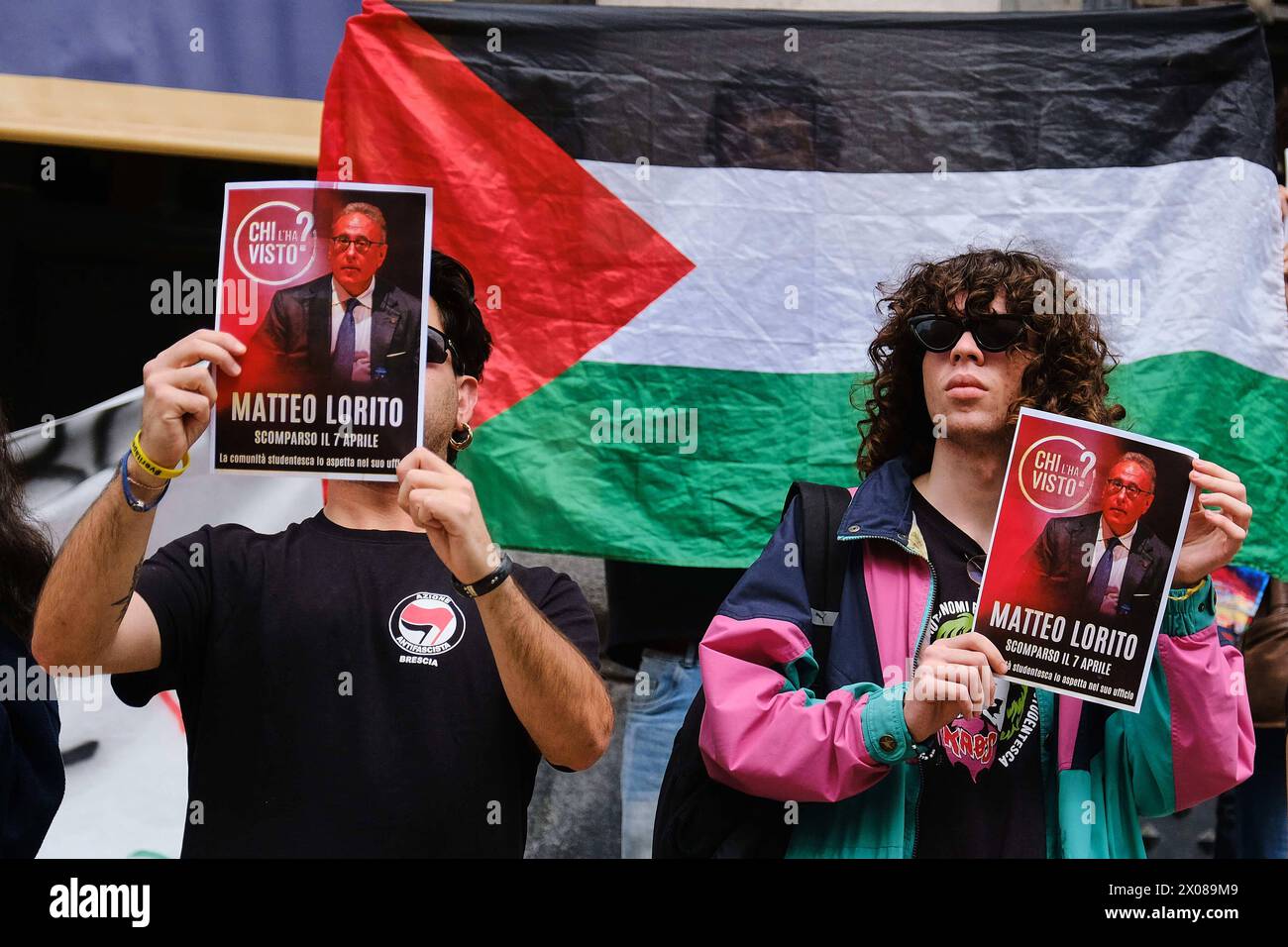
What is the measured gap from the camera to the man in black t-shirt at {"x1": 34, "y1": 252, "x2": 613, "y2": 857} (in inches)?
101

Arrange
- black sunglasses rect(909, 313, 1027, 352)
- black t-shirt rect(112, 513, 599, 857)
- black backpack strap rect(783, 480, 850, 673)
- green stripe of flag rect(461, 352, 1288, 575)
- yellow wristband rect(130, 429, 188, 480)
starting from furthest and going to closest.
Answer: green stripe of flag rect(461, 352, 1288, 575) < black sunglasses rect(909, 313, 1027, 352) < black backpack strap rect(783, 480, 850, 673) < black t-shirt rect(112, 513, 599, 857) < yellow wristband rect(130, 429, 188, 480)

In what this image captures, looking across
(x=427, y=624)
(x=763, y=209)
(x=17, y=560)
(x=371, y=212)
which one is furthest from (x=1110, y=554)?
(x=17, y=560)

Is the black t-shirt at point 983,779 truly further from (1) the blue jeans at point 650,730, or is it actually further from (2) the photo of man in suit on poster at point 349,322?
(2) the photo of man in suit on poster at point 349,322

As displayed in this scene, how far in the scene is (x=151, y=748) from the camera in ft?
12.3

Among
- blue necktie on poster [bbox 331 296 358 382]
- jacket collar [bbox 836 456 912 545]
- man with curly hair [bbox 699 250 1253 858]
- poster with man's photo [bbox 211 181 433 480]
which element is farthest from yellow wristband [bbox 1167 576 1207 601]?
blue necktie on poster [bbox 331 296 358 382]

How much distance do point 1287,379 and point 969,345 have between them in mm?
1152

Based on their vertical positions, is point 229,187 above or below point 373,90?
below

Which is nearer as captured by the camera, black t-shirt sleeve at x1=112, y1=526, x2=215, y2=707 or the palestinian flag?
black t-shirt sleeve at x1=112, y1=526, x2=215, y2=707

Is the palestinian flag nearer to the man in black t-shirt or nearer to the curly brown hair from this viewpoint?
the curly brown hair

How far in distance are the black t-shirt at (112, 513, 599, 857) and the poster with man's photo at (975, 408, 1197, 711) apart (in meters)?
0.79

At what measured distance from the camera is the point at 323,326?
8.91 ft

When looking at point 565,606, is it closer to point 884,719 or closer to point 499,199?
point 884,719
